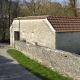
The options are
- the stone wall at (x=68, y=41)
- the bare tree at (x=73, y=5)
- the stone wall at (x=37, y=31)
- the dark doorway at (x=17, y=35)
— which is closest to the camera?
the stone wall at (x=68, y=41)

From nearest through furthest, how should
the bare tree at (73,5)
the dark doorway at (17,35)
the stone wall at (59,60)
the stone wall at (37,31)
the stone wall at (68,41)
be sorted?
the stone wall at (59,60) < the stone wall at (68,41) < the stone wall at (37,31) < the dark doorway at (17,35) < the bare tree at (73,5)

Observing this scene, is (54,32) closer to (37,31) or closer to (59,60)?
(37,31)

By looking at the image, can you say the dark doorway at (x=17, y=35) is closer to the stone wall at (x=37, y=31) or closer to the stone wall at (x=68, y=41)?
the stone wall at (x=37, y=31)

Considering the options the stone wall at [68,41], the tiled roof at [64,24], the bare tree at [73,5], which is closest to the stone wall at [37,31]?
the stone wall at [68,41]

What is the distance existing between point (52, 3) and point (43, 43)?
22116 millimetres

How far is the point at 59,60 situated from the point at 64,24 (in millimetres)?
8095

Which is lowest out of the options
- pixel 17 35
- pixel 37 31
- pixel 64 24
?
pixel 17 35

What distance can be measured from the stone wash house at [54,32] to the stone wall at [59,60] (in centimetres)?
237

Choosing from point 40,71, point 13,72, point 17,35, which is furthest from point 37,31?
point 13,72

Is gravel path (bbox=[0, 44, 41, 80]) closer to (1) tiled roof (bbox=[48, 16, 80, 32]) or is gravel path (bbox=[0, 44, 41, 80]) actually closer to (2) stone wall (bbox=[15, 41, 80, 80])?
(2) stone wall (bbox=[15, 41, 80, 80])

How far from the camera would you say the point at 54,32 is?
18625 millimetres

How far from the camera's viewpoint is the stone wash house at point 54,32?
1898 cm

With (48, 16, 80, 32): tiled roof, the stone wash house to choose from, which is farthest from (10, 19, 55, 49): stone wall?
(48, 16, 80, 32): tiled roof

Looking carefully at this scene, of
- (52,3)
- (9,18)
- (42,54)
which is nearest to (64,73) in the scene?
(42,54)
